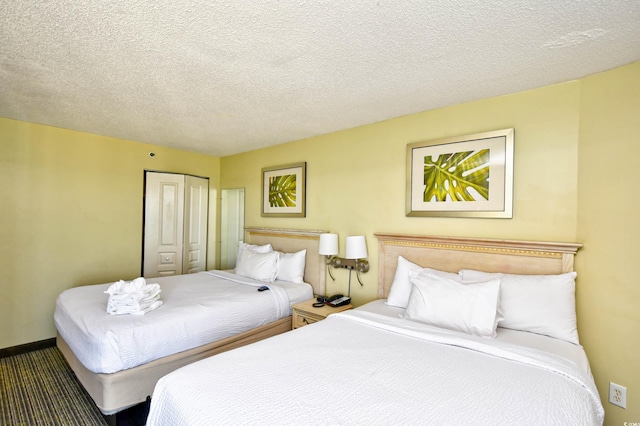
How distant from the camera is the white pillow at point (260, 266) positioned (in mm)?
3682

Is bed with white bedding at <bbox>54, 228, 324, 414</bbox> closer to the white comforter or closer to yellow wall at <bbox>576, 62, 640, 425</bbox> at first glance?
the white comforter

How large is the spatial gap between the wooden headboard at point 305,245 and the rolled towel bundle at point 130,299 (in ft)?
5.45

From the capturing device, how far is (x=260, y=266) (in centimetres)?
373

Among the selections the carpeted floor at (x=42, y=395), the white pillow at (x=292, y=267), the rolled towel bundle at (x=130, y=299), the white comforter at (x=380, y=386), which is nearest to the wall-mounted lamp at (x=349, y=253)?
the white pillow at (x=292, y=267)

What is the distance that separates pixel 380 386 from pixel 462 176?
1.91 meters

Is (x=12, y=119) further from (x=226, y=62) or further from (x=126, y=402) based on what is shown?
(x=126, y=402)

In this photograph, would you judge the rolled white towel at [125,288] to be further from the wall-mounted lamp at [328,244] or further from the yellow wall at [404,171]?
the yellow wall at [404,171]

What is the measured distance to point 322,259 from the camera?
356 cm

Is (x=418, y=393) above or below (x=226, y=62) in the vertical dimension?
below

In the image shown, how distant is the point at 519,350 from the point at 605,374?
2.93 feet

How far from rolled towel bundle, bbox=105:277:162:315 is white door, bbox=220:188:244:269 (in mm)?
2674

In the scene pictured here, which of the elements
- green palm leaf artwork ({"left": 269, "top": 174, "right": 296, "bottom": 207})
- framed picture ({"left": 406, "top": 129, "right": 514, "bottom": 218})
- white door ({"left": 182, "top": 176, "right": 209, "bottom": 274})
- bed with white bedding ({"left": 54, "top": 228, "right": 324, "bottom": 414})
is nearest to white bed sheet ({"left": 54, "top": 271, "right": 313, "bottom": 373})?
bed with white bedding ({"left": 54, "top": 228, "right": 324, "bottom": 414})

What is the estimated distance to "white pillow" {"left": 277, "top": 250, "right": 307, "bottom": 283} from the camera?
143 inches

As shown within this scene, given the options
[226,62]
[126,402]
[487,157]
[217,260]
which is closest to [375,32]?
[226,62]
